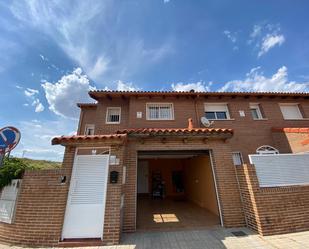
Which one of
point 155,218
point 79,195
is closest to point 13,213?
point 79,195

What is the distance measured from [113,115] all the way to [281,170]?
32.1 ft

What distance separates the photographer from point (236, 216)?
623 cm

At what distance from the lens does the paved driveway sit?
4.67m

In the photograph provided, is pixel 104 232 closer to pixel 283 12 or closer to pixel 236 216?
pixel 236 216

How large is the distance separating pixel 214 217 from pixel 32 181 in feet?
26.3

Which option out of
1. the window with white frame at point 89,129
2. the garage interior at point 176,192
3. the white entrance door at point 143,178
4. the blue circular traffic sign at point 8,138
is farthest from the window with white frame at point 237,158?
the blue circular traffic sign at point 8,138

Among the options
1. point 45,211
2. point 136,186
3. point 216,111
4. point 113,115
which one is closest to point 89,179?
point 45,211

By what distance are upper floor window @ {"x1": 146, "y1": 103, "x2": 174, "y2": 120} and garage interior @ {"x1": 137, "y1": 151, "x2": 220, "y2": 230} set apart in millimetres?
2822

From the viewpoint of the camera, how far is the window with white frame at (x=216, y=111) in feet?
36.6

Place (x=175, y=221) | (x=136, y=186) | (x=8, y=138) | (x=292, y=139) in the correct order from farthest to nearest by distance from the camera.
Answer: (x=292, y=139)
(x=175, y=221)
(x=136, y=186)
(x=8, y=138)

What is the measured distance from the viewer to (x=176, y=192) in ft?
49.1

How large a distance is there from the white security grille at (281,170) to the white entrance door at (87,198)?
232 inches

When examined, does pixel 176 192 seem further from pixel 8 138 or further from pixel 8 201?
pixel 8 138

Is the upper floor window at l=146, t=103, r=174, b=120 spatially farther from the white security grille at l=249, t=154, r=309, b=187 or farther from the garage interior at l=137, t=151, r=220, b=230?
the white security grille at l=249, t=154, r=309, b=187
